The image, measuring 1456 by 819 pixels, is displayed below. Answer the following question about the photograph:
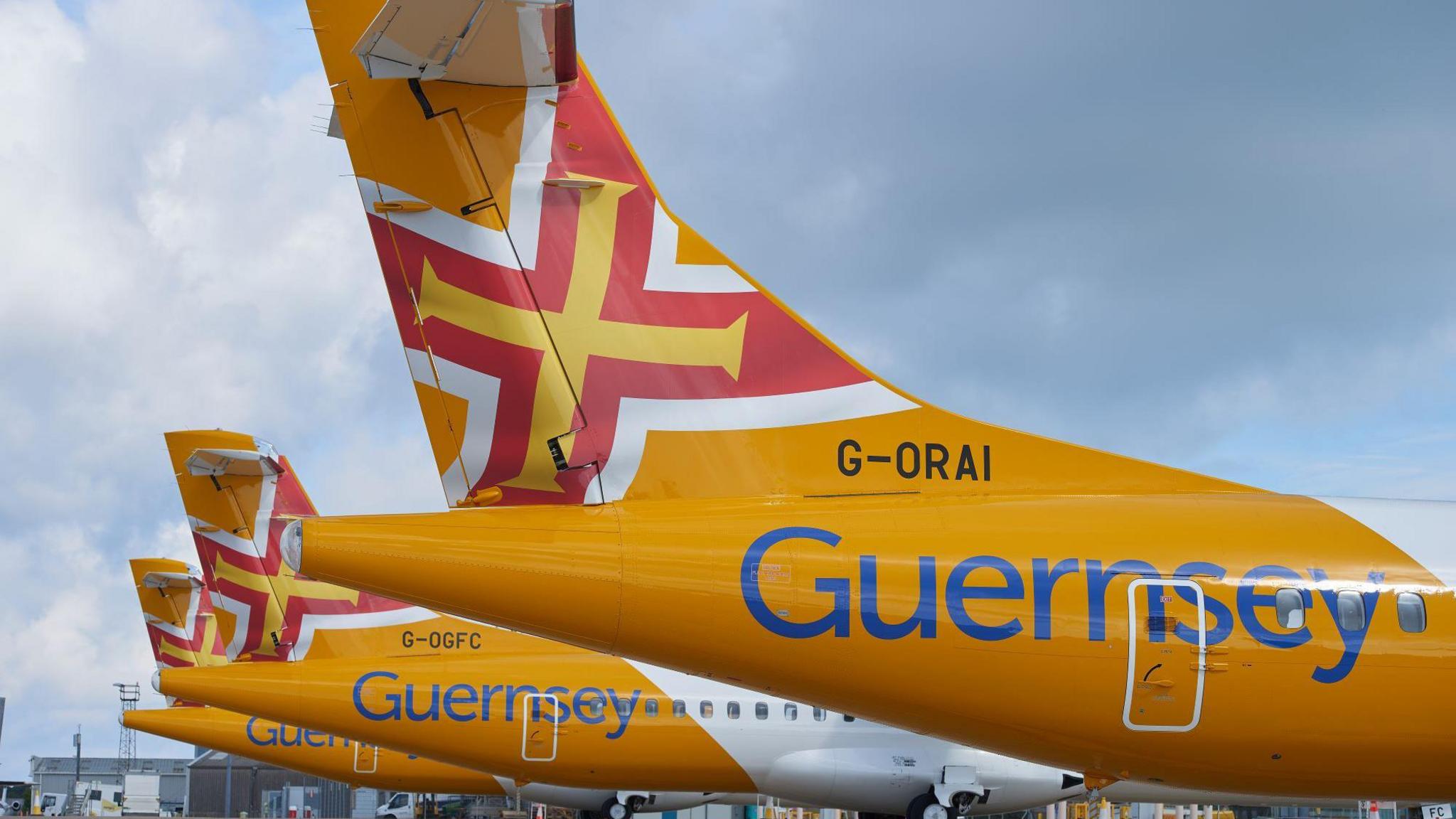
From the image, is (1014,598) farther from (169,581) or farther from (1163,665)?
(169,581)

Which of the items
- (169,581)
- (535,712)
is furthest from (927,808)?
(169,581)

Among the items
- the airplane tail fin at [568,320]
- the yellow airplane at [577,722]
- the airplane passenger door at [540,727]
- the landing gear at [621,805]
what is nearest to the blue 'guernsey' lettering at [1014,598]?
the airplane tail fin at [568,320]

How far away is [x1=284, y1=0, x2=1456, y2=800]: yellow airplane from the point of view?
22.3ft

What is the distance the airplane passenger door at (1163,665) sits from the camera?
713 centimetres

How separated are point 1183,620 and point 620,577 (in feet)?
10.8

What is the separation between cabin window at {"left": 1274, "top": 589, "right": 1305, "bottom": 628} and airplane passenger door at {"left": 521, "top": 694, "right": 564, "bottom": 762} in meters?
11.4

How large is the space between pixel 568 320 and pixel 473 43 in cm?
167

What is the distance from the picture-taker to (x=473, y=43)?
667cm

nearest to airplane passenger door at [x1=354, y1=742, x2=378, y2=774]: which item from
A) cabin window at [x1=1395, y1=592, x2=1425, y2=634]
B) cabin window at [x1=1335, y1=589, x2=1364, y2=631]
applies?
cabin window at [x1=1335, y1=589, x2=1364, y2=631]

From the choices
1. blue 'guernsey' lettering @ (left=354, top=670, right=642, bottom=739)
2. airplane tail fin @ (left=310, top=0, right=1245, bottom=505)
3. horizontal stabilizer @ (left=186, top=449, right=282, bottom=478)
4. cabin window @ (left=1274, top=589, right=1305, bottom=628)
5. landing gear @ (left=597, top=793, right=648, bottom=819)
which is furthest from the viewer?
landing gear @ (left=597, top=793, right=648, bottom=819)

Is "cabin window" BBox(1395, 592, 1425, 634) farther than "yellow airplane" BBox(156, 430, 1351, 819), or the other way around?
"yellow airplane" BBox(156, 430, 1351, 819)

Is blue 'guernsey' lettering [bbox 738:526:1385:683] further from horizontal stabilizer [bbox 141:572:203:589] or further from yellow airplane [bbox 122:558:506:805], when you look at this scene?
horizontal stabilizer [bbox 141:572:203:589]

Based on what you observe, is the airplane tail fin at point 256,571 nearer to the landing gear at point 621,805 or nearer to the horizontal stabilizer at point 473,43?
the landing gear at point 621,805

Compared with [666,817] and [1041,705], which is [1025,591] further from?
[666,817]
